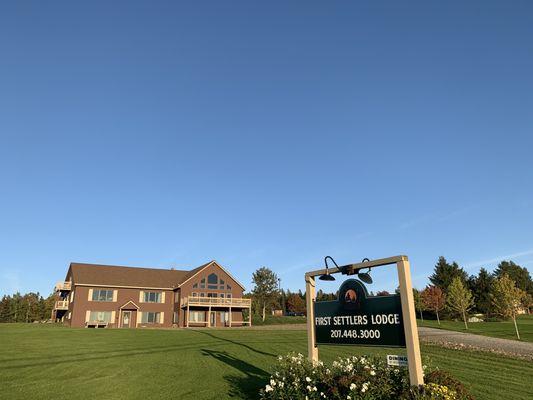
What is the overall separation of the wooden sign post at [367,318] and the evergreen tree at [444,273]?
68.4 m

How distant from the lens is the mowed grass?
1067 centimetres

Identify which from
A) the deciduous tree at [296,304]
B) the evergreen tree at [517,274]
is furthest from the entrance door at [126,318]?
the evergreen tree at [517,274]

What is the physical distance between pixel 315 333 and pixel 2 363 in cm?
1264

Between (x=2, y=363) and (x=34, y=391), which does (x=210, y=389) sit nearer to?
(x=34, y=391)

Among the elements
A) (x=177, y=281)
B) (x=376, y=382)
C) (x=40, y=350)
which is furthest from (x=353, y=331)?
(x=177, y=281)

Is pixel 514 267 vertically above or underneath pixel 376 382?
above

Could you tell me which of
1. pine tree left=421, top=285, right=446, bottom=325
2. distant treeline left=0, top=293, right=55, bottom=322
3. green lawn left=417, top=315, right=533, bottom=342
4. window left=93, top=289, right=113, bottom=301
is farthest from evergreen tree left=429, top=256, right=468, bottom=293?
distant treeline left=0, top=293, right=55, bottom=322

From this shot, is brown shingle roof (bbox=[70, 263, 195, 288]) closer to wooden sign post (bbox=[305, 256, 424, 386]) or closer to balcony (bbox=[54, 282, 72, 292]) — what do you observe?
balcony (bbox=[54, 282, 72, 292])

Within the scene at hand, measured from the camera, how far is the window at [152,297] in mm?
52781

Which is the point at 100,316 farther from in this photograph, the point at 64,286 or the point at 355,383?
the point at 355,383

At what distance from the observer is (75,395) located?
411 inches

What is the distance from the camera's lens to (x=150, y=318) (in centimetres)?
5253

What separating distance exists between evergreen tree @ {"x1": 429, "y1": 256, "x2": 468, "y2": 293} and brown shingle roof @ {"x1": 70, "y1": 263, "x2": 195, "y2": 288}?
44755 millimetres

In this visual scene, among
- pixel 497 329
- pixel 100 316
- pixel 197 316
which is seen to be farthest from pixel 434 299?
pixel 100 316
